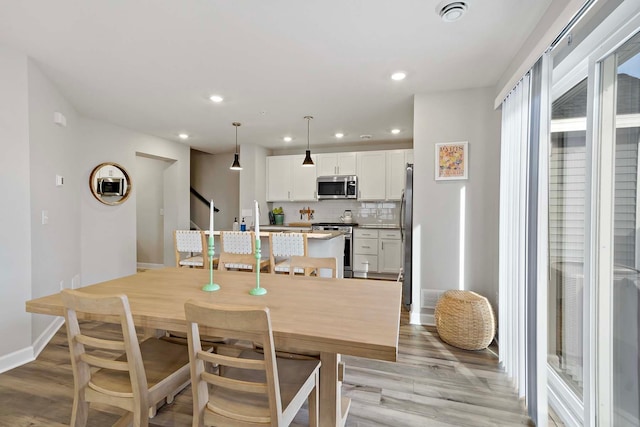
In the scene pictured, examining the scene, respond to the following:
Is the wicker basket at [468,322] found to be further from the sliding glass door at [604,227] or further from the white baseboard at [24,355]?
the white baseboard at [24,355]

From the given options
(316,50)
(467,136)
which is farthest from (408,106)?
(316,50)

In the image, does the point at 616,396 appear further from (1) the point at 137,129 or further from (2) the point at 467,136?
(1) the point at 137,129

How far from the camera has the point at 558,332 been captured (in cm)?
210

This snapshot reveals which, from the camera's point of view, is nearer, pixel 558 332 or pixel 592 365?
pixel 592 365

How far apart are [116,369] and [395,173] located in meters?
4.90

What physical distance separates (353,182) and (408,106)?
2061 mm

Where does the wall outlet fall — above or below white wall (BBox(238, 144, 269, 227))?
below

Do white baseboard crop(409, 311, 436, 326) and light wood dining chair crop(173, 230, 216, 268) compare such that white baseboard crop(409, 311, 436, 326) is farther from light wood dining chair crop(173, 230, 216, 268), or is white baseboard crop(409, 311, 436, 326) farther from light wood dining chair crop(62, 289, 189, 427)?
light wood dining chair crop(62, 289, 189, 427)

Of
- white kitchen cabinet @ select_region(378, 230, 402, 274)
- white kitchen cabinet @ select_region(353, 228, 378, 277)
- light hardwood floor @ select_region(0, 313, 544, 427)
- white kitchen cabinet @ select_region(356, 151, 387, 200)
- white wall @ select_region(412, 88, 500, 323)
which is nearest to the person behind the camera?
light hardwood floor @ select_region(0, 313, 544, 427)

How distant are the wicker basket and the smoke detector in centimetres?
218

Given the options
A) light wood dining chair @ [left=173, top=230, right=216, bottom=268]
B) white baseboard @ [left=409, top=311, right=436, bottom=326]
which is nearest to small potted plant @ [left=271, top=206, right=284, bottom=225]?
light wood dining chair @ [left=173, top=230, right=216, bottom=268]

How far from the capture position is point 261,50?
2.44 metres

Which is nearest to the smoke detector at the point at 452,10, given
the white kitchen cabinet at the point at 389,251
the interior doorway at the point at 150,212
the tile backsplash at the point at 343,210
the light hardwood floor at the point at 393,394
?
the light hardwood floor at the point at 393,394

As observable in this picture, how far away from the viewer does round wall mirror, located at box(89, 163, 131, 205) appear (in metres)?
4.36
